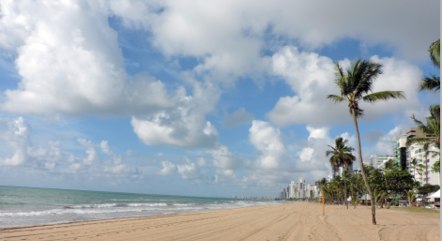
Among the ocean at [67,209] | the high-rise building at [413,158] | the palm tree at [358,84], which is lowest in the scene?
the ocean at [67,209]

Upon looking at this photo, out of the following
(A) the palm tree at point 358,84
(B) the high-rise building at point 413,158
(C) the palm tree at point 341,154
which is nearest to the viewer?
(A) the palm tree at point 358,84

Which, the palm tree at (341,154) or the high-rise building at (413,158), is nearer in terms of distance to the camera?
the palm tree at (341,154)

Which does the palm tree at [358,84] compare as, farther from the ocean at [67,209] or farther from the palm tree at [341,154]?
the palm tree at [341,154]

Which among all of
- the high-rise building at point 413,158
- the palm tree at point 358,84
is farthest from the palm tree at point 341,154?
the high-rise building at point 413,158

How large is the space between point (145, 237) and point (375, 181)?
5613cm

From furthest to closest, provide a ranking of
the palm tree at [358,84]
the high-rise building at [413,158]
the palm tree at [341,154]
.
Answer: the high-rise building at [413,158] < the palm tree at [341,154] < the palm tree at [358,84]

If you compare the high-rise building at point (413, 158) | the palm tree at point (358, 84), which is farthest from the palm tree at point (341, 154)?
the high-rise building at point (413, 158)

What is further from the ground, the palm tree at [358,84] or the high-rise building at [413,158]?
the high-rise building at [413,158]

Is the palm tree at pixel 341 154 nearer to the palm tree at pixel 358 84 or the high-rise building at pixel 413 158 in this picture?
the palm tree at pixel 358 84

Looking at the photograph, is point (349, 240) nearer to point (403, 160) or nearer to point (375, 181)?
point (375, 181)

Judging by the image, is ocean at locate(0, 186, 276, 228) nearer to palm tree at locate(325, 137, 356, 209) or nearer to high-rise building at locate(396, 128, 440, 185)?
palm tree at locate(325, 137, 356, 209)

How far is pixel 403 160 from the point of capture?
546 ft

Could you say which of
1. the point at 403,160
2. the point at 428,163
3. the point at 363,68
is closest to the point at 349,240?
the point at 363,68

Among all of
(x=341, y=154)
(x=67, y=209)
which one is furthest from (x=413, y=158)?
(x=67, y=209)
